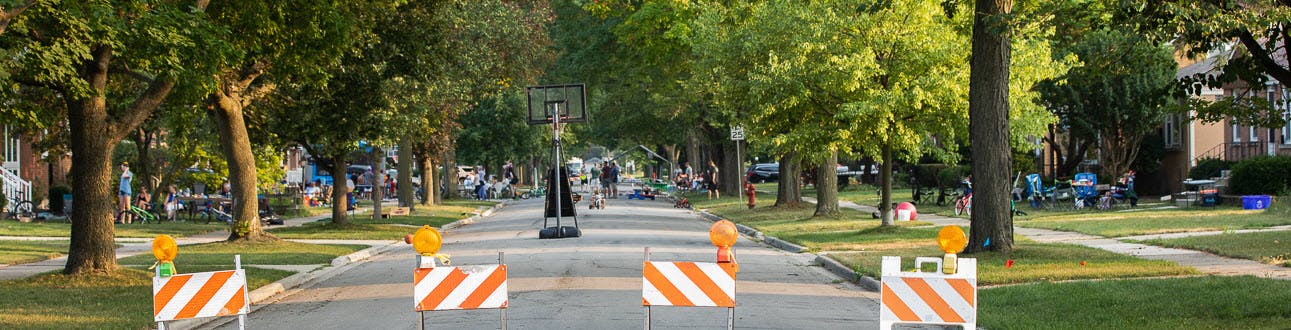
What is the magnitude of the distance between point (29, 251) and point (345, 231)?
28.7 feet

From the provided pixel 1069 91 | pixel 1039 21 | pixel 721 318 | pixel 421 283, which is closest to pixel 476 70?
pixel 1069 91

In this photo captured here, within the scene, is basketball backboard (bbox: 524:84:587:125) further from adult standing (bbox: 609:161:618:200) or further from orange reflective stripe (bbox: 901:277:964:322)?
adult standing (bbox: 609:161:618:200)

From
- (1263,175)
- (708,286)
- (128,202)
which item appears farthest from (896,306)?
(128,202)

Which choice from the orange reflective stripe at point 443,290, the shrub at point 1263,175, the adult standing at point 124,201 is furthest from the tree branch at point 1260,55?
the adult standing at point 124,201

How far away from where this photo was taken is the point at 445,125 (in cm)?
4178

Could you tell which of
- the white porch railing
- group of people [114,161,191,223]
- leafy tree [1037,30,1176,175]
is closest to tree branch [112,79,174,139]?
group of people [114,161,191,223]

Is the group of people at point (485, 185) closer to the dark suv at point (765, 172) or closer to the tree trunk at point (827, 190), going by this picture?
the dark suv at point (765, 172)

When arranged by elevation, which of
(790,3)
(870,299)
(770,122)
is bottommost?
(870,299)

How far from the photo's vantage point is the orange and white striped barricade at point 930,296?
8891mm

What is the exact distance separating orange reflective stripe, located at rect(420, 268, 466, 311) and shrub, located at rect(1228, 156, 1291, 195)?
27527 mm

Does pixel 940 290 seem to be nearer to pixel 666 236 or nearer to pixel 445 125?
pixel 666 236

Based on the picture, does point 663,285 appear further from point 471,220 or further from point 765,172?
point 765,172

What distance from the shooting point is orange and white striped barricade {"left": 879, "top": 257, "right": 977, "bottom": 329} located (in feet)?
29.2

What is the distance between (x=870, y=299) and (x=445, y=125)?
28362 mm
